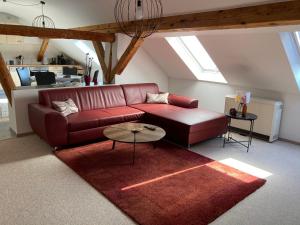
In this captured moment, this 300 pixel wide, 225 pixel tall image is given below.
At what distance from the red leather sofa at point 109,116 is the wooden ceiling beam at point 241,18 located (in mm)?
1408

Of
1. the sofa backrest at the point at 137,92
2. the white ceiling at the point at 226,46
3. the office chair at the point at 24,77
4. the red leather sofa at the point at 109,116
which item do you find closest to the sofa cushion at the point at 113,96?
the red leather sofa at the point at 109,116

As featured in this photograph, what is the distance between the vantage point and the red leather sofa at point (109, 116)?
11.7 feet

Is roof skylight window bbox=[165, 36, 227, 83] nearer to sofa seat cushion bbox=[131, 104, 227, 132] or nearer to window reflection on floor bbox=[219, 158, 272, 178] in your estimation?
sofa seat cushion bbox=[131, 104, 227, 132]

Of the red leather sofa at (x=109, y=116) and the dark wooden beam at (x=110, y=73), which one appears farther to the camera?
the dark wooden beam at (x=110, y=73)

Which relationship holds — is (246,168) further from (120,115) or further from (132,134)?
(120,115)

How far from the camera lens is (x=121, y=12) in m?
4.57

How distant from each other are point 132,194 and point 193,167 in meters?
1.02

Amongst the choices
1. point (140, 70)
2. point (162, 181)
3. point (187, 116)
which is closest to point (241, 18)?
point (187, 116)

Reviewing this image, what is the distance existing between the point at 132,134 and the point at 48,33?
8.39 ft

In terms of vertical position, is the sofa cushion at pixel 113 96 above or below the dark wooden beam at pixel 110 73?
below

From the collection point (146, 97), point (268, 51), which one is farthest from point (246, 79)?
point (146, 97)

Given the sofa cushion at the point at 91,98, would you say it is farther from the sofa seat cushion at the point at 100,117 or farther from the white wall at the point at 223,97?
the white wall at the point at 223,97

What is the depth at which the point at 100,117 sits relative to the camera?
12.9ft

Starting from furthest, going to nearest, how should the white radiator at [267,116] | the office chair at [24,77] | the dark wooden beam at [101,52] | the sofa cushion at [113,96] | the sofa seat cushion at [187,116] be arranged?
the office chair at [24,77] → the dark wooden beam at [101,52] → the sofa cushion at [113,96] → the white radiator at [267,116] → the sofa seat cushion at [187,116]
